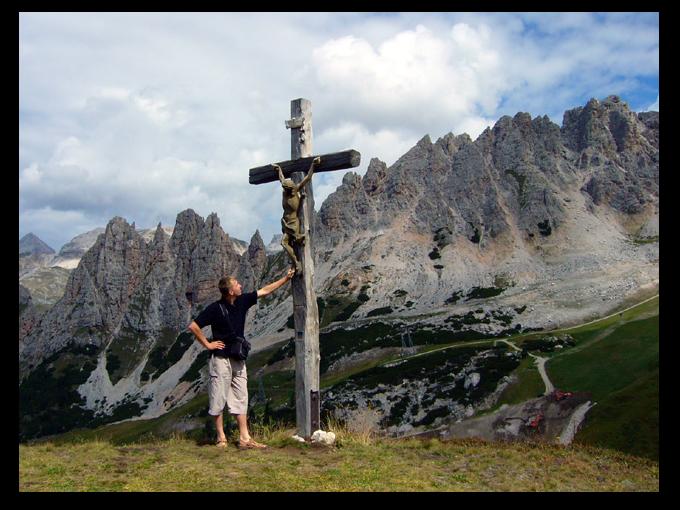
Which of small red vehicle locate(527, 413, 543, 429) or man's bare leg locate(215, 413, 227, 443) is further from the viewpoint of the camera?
small red vehicle locate(527, 413, 543, 429)

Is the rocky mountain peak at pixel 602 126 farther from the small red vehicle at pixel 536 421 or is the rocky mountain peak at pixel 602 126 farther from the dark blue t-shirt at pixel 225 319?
the dark blue t-shirt at pixel 225 319

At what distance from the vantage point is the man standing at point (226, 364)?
11688mm

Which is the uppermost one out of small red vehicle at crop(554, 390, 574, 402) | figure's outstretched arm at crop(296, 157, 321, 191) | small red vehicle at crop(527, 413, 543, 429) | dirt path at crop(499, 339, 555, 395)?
figure's outstretched arm at crop(296, 157, 321, 191)

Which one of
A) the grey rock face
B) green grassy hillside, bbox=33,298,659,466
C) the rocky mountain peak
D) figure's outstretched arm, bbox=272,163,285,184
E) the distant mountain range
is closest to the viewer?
figure's outstretched arm, bbox=272,163,285,184

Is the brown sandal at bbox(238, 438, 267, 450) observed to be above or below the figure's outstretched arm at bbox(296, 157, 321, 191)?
below

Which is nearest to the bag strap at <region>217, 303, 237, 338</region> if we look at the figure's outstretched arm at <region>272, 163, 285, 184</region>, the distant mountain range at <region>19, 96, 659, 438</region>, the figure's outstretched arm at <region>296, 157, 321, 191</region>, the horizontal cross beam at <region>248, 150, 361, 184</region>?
the figure's outstretched arm at <region>296, 157, 321, 191</region>

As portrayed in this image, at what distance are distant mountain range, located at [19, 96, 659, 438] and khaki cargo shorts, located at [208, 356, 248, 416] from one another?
81402 mm

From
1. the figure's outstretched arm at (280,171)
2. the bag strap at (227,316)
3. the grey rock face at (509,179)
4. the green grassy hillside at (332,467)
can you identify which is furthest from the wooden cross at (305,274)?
the grey rock face at (509,179)

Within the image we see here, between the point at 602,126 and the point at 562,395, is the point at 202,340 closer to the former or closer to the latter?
the point at 562,395

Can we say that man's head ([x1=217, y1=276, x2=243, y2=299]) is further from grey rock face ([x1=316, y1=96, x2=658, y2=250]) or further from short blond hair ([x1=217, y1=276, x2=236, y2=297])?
grey rock face ([x1=316, y1=96, x2=658, y2=250])

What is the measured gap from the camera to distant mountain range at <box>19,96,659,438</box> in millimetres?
112562

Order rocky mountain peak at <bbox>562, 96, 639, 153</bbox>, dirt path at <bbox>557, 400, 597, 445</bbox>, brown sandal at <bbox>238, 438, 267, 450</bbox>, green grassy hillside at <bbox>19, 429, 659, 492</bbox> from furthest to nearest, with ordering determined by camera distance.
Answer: rocky mountain peak at <bbox>562, 96, 639, 153</bbox>
dirt path at <bbox>557, 400, 597, 445</bbox>
brown sandal at <bbox>238, 438, 267, 450</bbox>
green grassy hillside at <bbox>19, 429, 659, 492</bbox>

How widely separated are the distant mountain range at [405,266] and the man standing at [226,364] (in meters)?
81.5
